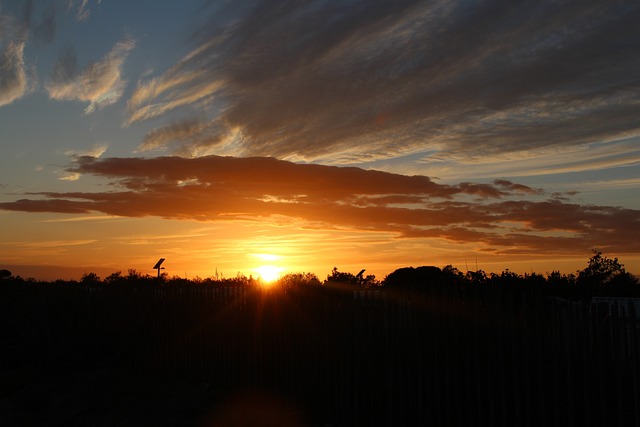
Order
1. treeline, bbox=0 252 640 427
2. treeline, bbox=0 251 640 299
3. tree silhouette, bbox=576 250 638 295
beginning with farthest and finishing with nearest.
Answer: tree silhouette, bbox=576 250 638 295 → treeline, bbox=0 251 640 299 → treeline, bbox=0 252 640 427

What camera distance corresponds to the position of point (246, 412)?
11.6 metres

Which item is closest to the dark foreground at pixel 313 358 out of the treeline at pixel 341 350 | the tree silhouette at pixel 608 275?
the treeline at pixel 341 350

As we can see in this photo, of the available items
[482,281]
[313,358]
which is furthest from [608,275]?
[313,358]

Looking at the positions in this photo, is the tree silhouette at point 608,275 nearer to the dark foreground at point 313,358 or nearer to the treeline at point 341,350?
the treeline at point 341,350

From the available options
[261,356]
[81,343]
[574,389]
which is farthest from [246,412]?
[81,343]

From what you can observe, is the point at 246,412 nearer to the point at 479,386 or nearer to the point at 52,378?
the point at 479,386

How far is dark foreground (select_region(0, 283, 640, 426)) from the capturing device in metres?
6.91

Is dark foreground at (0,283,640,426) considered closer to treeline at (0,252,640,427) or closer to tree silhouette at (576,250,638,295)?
treeline at (0,252,640,427)

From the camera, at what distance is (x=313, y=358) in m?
11.0

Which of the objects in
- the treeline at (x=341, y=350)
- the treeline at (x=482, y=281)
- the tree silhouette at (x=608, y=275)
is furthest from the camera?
the tree silhouette at (x=608, y=275)

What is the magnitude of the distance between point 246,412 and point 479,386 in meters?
5.23

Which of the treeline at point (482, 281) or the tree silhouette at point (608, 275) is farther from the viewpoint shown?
the tree silhouette at point (608, 275)

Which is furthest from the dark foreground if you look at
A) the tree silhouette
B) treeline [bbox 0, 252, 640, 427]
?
the tree silhouette

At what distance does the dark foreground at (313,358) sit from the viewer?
22.7 ft
